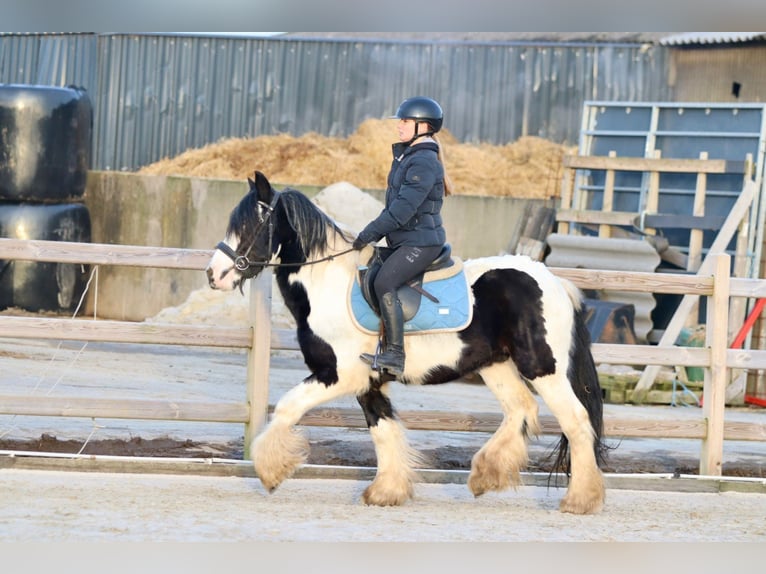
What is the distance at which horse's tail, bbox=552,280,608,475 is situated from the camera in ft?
21.9

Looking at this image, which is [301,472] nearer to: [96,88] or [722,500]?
[722,500]

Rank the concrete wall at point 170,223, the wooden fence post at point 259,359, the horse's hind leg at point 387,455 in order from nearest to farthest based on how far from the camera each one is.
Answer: the horse's hind leg at point 387,455, the wooden fence post at point 259,359, the concrete wall at point 170,223

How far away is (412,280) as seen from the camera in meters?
6.47

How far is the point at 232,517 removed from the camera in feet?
19.3

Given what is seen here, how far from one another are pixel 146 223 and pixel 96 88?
4.44 m

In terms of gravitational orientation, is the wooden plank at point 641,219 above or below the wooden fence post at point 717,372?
above

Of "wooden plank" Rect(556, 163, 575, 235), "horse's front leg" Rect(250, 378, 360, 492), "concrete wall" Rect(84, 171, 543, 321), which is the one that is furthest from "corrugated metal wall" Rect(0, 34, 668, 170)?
"horse's front leg" Rect(250, 378, 360, 492)

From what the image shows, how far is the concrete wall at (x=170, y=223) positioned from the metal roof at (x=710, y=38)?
5078mm

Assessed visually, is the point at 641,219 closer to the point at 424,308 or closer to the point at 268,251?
the point at 424,308

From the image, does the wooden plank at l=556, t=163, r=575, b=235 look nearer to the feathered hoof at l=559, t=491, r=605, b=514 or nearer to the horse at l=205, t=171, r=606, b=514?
Result: the horse at l=205, t=171, r=606, b=514

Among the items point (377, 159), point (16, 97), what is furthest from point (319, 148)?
point (16, 97)

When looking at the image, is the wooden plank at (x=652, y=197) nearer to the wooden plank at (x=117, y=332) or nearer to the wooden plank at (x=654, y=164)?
the wooden plank at (x=654, y=164)

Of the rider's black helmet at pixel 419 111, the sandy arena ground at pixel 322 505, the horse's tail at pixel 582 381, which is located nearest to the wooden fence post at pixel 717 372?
the sandy arena ground at pixel 322 505

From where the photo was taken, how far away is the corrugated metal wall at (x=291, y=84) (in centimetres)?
2139
